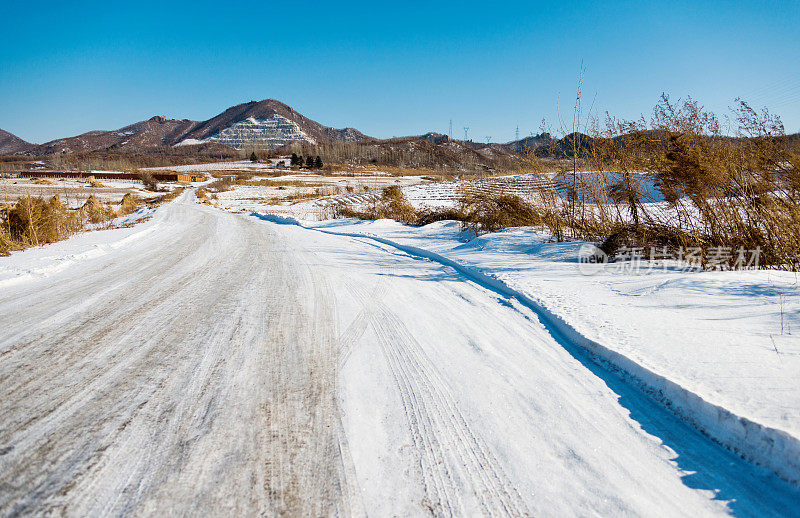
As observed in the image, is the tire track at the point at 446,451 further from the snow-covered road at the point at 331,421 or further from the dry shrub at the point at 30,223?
the dry shrub at the point at 30,223

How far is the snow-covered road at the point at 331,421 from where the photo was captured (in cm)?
143

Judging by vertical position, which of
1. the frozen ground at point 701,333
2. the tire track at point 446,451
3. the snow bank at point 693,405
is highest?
the frozen ground at point 701,333

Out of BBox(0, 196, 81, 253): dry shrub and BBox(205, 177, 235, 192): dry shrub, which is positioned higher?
BBox(205, 177, 235, 192): dry shrub

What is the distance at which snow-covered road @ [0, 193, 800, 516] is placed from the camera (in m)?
1.43

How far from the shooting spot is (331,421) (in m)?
1.88

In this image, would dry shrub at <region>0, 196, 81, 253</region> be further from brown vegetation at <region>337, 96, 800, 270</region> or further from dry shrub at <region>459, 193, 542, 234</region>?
brown vegetation at <region>337, 96, 800, 270</region>

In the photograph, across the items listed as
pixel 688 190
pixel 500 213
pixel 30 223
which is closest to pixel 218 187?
pixel 30 223

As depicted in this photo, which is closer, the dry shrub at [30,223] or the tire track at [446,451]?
the tire track at [446,451]

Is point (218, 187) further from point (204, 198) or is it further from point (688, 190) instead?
point (688, 190)

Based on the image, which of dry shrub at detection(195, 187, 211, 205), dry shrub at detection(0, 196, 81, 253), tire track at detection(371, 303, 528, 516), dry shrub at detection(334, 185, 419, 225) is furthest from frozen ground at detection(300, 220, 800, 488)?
dry shrub at detection(195, 187, 211, 205)

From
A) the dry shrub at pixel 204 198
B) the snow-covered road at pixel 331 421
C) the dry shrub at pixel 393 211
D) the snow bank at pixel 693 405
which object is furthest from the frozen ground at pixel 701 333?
the dry shrub at pixel 204 198

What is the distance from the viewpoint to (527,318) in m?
3.33

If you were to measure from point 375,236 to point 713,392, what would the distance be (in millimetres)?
7756

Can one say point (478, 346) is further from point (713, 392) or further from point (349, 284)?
point (349, 284)
